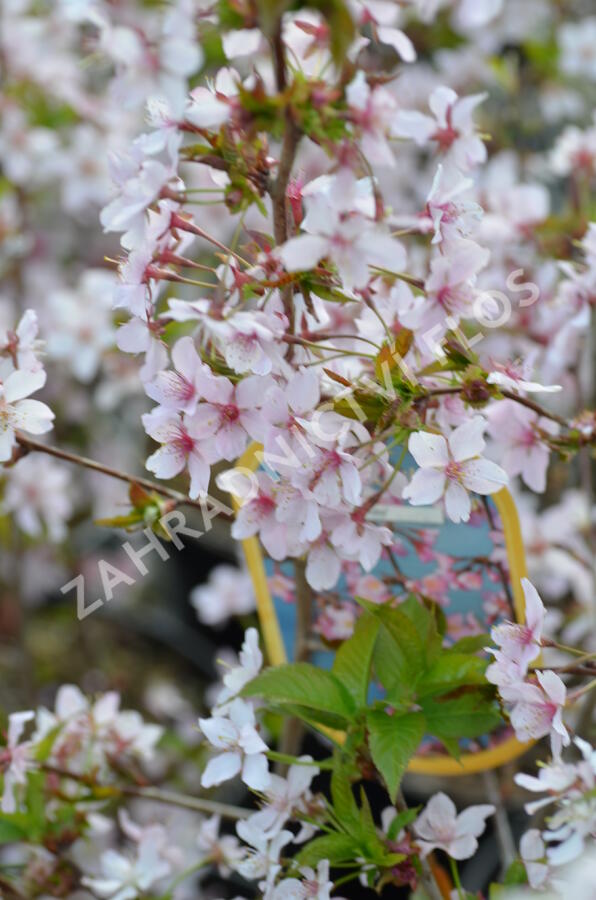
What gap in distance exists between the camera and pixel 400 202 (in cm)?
191

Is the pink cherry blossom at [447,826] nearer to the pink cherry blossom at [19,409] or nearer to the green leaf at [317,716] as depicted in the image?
the green leaf at [317,716]

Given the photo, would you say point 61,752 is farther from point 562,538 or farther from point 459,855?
point 562,538

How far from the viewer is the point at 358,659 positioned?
74cm

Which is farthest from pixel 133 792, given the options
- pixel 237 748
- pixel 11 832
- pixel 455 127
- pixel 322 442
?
pixel 455 127

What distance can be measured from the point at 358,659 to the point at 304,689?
0.16 ft

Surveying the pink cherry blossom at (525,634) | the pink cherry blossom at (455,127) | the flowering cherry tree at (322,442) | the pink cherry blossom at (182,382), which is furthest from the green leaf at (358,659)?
the pink cherry blossom at (455,127)

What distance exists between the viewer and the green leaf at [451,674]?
0.71m

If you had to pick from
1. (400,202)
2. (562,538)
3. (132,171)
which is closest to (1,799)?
(132,171)

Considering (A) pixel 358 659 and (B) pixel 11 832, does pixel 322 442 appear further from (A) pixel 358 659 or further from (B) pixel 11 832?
(B) pixel 11 832

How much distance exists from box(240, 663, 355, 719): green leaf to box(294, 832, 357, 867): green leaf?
0.08m

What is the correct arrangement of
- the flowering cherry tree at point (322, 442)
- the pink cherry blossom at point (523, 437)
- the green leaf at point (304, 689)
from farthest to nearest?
the pink cherry blossom at point (523, 437), the green leaf at point (304, 689), the flowering cherry tree at point (322, 442)

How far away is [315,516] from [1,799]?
0.41m

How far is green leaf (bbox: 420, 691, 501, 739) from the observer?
0.73 metres

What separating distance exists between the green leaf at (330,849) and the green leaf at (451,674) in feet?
0.38
